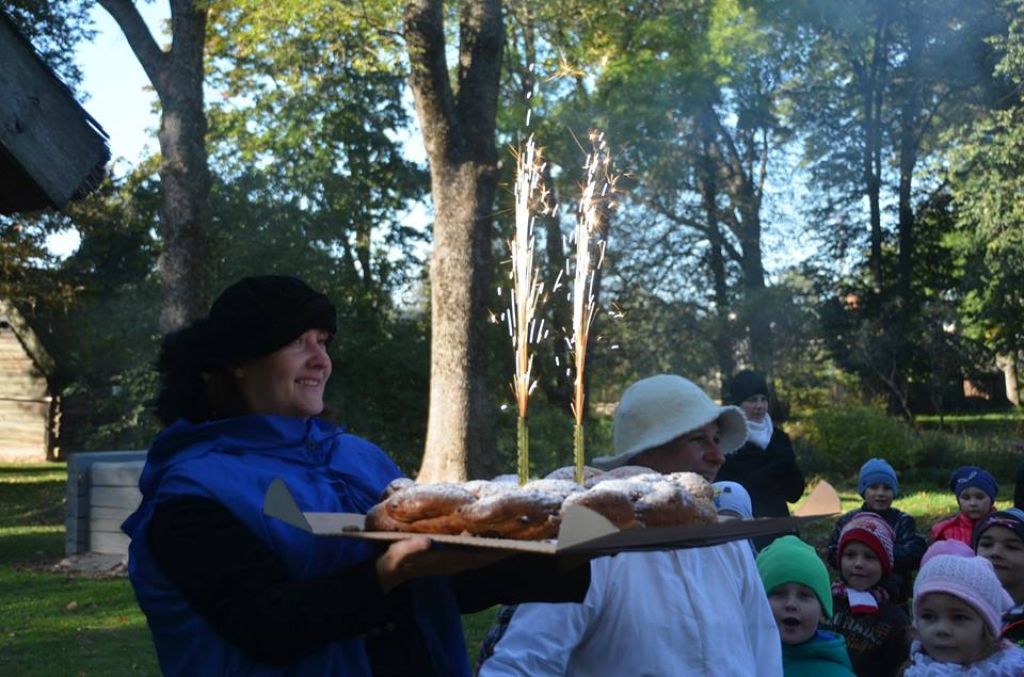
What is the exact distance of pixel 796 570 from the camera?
16.5 feet

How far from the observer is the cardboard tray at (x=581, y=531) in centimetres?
201

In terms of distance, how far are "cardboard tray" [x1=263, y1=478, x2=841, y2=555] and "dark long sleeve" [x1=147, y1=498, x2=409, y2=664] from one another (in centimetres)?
11

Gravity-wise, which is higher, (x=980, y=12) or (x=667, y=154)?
(x=980, y=12)

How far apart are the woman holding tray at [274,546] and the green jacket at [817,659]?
8.60 ft

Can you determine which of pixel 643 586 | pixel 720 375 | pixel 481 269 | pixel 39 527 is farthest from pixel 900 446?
pixel 643 586

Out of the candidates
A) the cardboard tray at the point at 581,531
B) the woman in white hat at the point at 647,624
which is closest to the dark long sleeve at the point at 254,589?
the cardboard tray at the point at 581,531

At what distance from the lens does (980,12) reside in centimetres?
3303

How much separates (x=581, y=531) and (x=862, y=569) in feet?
16.9

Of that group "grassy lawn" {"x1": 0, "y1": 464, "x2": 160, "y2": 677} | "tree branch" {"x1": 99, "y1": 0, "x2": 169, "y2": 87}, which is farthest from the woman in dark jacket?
"tree branch" {"x1": 99, "y1": 0, "x2": 169, "y2": 87}

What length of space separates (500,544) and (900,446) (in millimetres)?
24383

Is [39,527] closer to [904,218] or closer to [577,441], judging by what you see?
[577,441]

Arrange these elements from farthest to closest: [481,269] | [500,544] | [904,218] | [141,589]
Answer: [904,218] < [481,269] < [141,589] < [500,544]

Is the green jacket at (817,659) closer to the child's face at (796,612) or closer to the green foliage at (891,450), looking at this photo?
the child's face at (796,612)

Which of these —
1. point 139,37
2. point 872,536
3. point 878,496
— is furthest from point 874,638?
point 139,37
